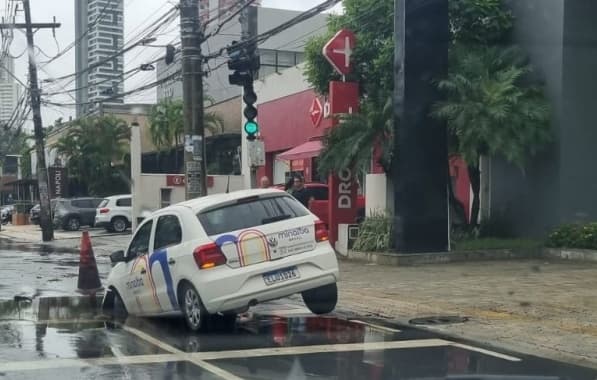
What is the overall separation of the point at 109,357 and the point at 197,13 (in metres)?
10.5

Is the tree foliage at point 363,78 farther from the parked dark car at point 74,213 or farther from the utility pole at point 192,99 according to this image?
the parked dark car at point 74,213

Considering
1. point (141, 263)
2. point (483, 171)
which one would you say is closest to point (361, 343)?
point (141, 263)

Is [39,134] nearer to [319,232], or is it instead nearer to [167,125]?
[167,125]

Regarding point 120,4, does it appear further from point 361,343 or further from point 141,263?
point 361,343

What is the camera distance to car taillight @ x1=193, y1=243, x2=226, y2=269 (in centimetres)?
937

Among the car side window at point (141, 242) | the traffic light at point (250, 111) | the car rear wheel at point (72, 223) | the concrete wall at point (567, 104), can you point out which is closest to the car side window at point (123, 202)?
the car rear wheel at point (72, 223)

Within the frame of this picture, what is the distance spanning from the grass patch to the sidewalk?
89cm

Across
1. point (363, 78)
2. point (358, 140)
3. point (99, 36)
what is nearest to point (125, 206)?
point (99, 36)

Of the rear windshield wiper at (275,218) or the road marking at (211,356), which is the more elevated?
the rear windshield wiper at (275,218)

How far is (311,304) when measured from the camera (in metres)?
10.9

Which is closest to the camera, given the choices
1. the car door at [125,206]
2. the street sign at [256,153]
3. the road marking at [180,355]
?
the road marking at [180,355]

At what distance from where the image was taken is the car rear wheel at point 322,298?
10.6 m

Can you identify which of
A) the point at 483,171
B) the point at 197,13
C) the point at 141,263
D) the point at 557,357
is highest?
the point at 197,13

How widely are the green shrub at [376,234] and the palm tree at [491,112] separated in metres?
2.21
